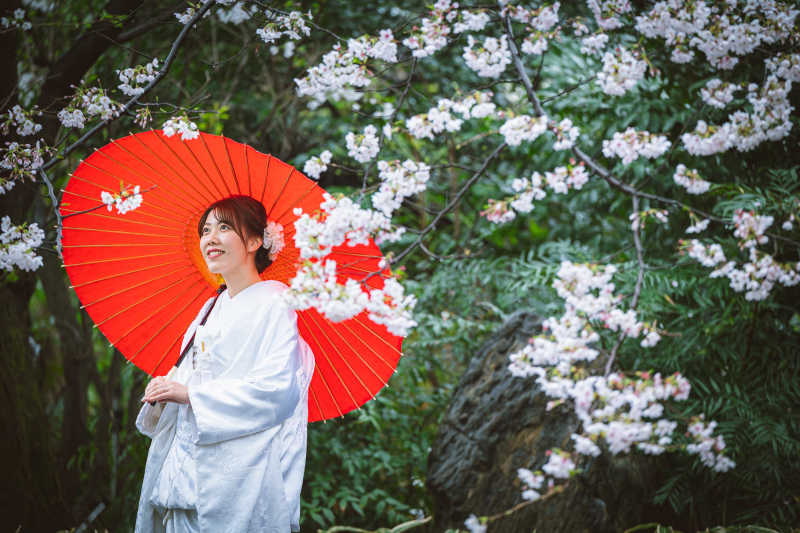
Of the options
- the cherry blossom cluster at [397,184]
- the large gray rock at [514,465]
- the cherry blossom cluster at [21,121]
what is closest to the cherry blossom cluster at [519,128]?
the cherry blossom cluster at [397,184]

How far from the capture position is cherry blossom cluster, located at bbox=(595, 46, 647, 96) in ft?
5.75

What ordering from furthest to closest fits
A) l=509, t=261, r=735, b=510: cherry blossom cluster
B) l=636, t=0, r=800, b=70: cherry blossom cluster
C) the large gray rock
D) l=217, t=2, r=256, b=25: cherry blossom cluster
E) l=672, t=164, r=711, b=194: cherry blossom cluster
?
1. l=217, t=2, r=256, b=25: cherry blossom cluster
2. the large gray rock
3. l=636, t=0, r=800, b=70: cherry blossom cluster
4. l=672, t=164, r=711, b=194: cherry blossom cluster
5. l=509, t=261, r=735, b=510: cherry blossom cluster

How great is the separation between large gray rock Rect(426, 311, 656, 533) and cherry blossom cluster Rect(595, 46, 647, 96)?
1192 mm

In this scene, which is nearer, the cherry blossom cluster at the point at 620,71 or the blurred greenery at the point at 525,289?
the cherry blossom cluster at the point at 620,71

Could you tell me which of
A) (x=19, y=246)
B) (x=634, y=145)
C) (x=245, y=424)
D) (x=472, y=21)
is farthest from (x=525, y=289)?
(x=19, y=246)

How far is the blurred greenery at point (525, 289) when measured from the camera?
2.32 metres

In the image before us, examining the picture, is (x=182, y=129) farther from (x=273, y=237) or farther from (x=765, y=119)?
(x=765, y=119)

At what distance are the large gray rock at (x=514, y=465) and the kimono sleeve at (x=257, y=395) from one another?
3.70 ft

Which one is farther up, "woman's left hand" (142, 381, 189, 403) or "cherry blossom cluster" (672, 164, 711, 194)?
"cherry blossom cluster" (672, 164, 711, 194)

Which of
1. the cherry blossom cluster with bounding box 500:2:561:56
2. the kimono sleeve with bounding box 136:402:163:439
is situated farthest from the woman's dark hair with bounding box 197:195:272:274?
the cherry blossom cluster with bounding box 500:2:561:56

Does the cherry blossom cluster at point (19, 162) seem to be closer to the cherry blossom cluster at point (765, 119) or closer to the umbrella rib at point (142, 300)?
the umbrella rib at point (142, 300)

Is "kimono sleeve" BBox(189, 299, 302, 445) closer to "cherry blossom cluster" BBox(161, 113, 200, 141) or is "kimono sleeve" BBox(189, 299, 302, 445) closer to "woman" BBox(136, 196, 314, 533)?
"woman" BBox(136, 196, 314, 533)

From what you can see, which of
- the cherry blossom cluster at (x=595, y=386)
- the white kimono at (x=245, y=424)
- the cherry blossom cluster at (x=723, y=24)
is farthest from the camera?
the cherry blossom cluster at (x=723, y=24)

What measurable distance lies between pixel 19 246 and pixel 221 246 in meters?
0.60
